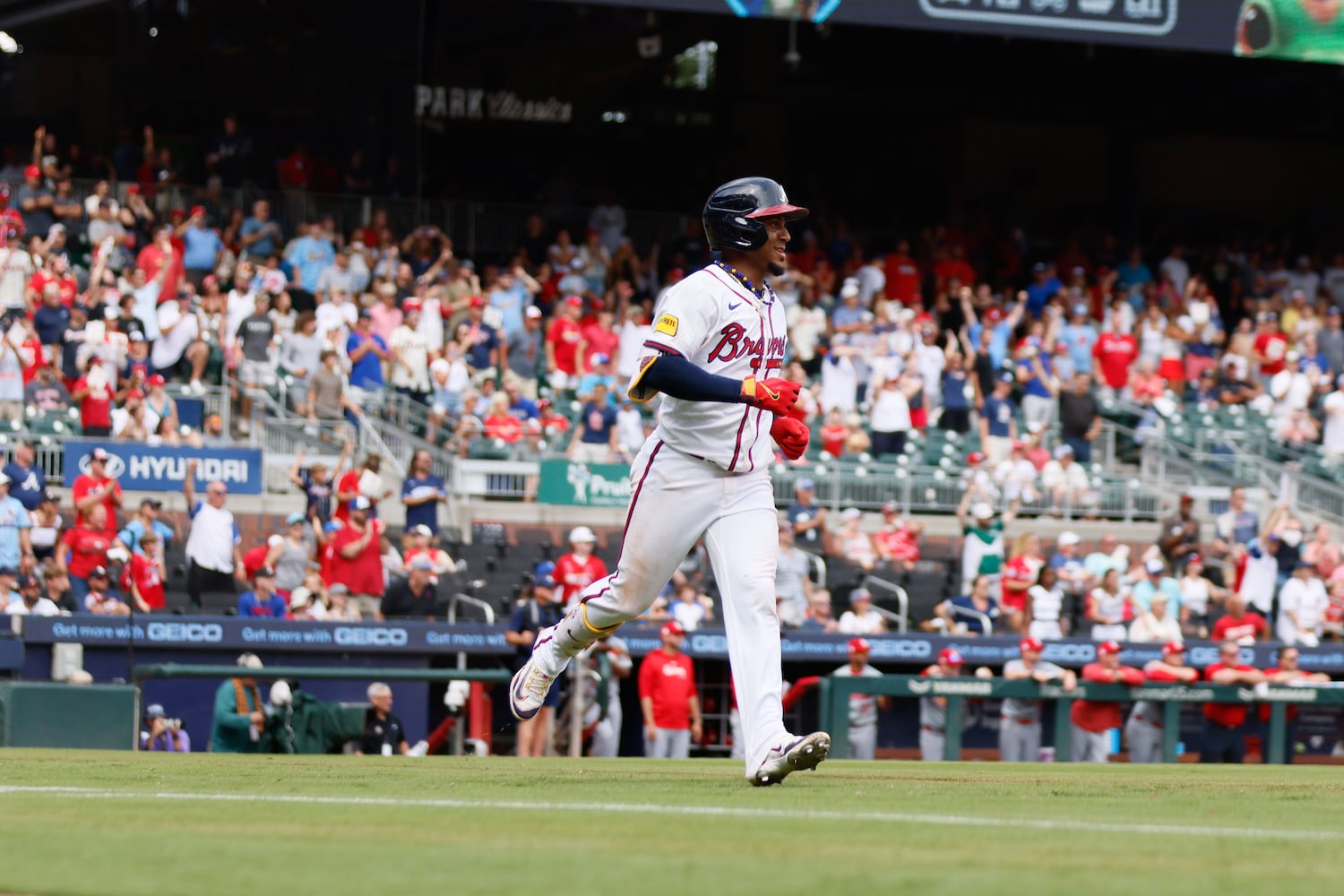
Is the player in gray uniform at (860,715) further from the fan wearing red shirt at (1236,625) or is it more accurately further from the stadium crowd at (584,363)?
the fan wearing red shirt at (1236,625)

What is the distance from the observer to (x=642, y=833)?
509cm

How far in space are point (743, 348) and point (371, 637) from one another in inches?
375

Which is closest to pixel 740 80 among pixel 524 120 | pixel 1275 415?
pixel 524 120

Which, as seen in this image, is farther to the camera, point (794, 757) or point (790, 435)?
point (790, 435)

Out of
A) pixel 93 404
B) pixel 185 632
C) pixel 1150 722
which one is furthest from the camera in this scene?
pixel 93 404

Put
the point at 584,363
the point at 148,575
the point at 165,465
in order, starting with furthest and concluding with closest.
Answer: the point at 584,363 < the point at 165,465 < the point at 148,575

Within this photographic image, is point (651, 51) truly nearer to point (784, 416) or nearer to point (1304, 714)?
point (1304, 714)

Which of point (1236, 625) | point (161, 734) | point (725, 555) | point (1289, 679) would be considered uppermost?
point (725, 555)

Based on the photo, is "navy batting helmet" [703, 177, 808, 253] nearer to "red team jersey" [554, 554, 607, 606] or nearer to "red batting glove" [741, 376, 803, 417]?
"red batting glove" [741, 376, 803, 417]

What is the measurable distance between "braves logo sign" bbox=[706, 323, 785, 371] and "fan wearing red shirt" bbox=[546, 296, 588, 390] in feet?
48.6

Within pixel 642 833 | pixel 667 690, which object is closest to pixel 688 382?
pixel 642 833

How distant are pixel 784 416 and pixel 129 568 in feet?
33.3

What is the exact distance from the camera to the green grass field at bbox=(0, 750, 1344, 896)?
424 cm

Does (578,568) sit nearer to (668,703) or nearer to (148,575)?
(668,703)
